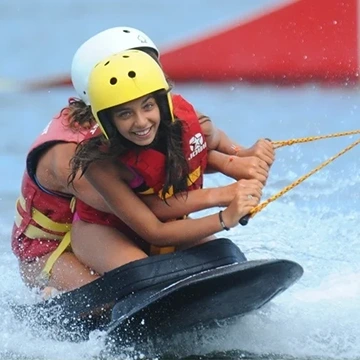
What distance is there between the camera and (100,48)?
157 inches

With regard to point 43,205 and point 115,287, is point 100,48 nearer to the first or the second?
point 43,205

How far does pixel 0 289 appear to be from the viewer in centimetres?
442

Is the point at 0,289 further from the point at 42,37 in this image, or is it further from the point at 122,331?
the point at 42,37

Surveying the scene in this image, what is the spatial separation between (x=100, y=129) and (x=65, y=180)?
23 centimetres

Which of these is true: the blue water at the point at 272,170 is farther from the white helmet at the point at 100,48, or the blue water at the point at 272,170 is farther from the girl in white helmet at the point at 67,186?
the white helmet at the point at 100,48

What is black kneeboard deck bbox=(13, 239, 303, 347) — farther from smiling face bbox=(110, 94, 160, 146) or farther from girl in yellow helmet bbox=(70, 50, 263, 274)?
smiling face bbox=(110, 94, 160, 146)

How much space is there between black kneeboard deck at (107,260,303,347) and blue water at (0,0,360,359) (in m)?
0.12

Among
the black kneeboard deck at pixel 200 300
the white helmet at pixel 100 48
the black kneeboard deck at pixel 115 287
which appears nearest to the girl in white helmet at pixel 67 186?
the white helmet at pixel 100 48

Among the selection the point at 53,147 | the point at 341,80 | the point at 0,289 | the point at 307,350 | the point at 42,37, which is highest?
the point at 42,37

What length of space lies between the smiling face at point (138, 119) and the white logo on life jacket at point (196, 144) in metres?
0.22

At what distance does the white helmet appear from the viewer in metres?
3.97

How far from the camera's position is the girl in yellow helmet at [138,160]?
3.63 m

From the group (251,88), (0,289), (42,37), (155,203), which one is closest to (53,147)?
(155,203)

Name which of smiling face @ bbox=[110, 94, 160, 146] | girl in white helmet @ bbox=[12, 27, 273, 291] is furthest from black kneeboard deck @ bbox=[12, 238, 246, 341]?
smiling face @ bbox=[110, 94, 160, 146]
